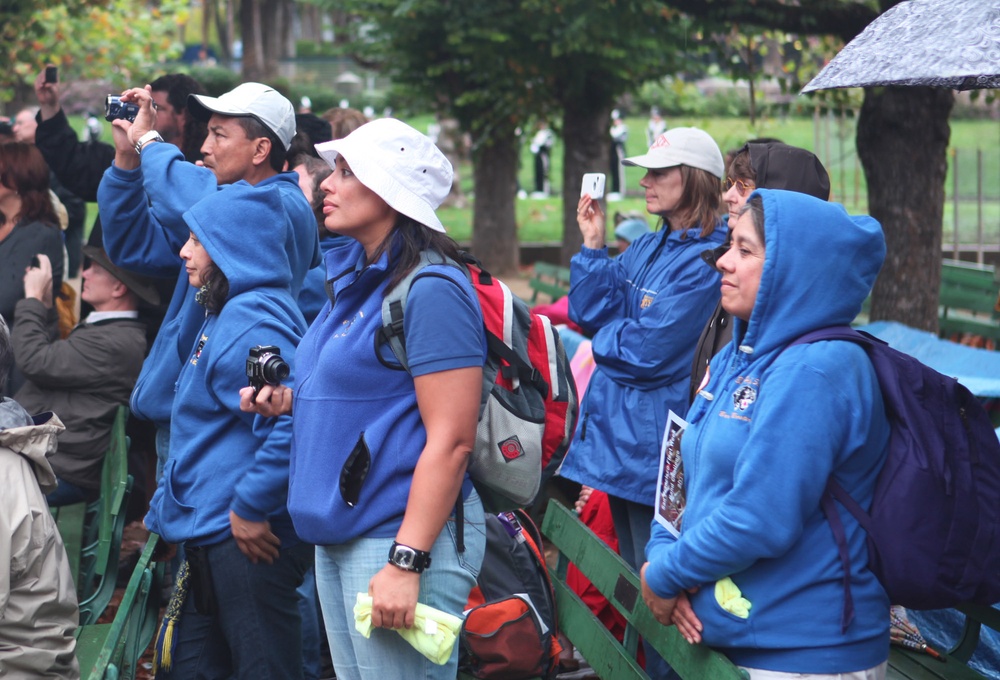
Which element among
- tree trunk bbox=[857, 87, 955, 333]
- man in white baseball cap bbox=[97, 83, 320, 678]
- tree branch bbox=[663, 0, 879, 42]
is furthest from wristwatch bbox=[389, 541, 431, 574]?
tree branch bbox=[663, 0, 879, 42]

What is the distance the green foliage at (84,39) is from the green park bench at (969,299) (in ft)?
24.4

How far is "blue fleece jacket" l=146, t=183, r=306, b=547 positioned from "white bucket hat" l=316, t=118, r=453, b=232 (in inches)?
28.4

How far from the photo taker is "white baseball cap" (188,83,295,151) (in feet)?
12.8

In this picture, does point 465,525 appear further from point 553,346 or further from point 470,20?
point 470,20

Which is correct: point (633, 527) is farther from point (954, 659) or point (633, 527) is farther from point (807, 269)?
point (807, 269)

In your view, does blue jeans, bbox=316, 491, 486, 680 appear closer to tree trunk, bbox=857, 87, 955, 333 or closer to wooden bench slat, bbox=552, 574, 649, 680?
wooden bench slat, bbox=552, 574, 649, 680

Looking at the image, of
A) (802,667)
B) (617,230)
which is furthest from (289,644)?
(617,230)

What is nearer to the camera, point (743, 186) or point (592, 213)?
point (743, 186)

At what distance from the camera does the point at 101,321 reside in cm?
486

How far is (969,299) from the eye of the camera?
9.58 m

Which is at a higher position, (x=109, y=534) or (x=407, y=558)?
(x=407, y=558)

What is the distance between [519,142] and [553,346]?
42.6 ft

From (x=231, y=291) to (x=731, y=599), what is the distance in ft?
5.55

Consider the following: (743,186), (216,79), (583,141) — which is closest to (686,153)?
(743,186)
